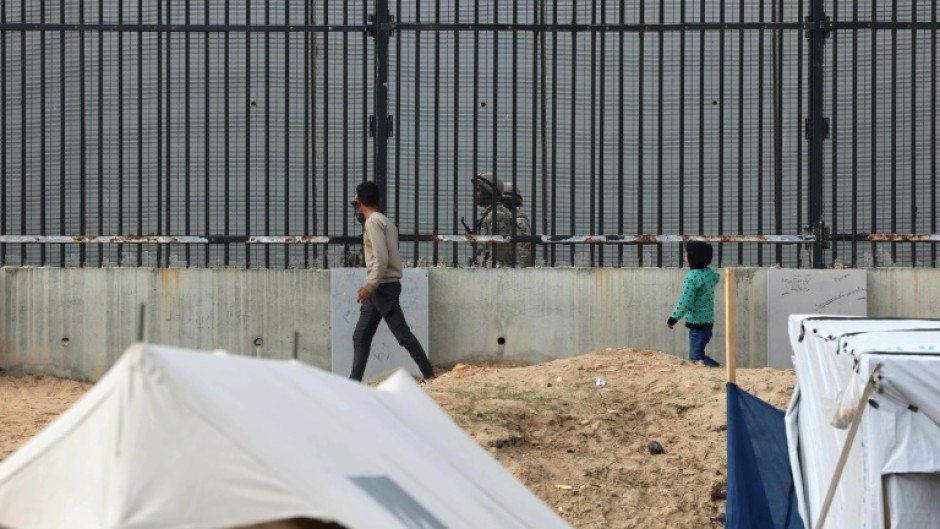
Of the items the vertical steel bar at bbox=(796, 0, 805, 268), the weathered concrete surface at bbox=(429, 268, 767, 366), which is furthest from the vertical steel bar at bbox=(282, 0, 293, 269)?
the vertical steel bar at bbox=(796, 0, 805, 268)

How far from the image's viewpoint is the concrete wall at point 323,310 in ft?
39.3

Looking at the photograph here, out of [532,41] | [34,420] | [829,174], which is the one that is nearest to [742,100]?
[829,174]

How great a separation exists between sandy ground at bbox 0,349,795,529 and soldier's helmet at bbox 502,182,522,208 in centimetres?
150

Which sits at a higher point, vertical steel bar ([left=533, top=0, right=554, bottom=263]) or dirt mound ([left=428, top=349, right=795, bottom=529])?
vertical steel bar ([left=533, top=0, right=554, bottom=263])

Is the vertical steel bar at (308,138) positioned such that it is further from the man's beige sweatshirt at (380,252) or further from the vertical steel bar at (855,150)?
the vertical steel bar at (855,150)

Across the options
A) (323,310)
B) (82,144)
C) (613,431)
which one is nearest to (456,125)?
(323,310)

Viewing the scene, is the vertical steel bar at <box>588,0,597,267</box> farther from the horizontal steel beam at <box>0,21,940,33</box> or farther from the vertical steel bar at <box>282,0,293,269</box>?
the vertical steel bar at <box>282,0,293,269</box>

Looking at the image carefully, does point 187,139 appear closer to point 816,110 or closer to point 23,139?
point 23,139

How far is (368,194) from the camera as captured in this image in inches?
437

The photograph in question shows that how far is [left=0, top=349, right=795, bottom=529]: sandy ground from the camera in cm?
917

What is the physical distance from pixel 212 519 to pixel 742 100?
9.74 m

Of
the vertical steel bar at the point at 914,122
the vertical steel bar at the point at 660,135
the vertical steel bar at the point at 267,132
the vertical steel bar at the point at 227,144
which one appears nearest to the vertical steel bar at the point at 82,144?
the vertical steel bar at the point at 227,144

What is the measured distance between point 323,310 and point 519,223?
171cm

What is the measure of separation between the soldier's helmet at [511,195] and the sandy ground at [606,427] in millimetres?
1505
